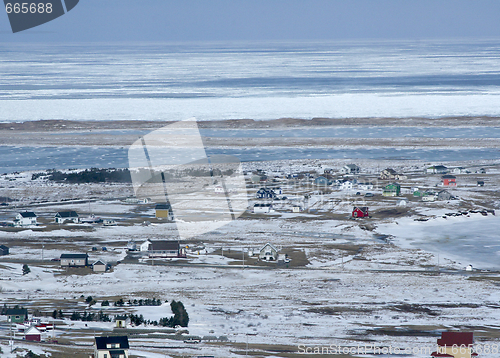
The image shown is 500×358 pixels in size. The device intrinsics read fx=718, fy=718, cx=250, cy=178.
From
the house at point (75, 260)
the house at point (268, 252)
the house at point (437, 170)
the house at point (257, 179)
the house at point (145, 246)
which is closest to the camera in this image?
the house at point (75, 260)

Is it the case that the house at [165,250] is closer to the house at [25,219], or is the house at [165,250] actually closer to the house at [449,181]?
the house at [25,219]

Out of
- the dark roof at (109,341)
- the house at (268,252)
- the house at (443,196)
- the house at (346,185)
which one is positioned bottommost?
the house at (443,196)

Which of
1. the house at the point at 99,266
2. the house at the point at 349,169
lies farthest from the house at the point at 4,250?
the house at the point at 349,169

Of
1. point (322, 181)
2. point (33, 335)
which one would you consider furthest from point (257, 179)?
point (33, 335)

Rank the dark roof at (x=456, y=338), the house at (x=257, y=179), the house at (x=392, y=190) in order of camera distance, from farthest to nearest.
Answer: the house at (x=257, y=179)
the house at (x=392, y=190)
the dark roof at (x=456, y=338)

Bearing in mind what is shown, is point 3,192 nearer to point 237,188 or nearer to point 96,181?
point 96,181

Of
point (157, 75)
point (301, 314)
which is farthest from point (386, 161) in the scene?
point (157, 75)

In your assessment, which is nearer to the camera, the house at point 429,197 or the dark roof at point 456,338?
the dark roof at point 456,338

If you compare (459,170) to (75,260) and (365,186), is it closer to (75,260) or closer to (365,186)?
(365,186)
